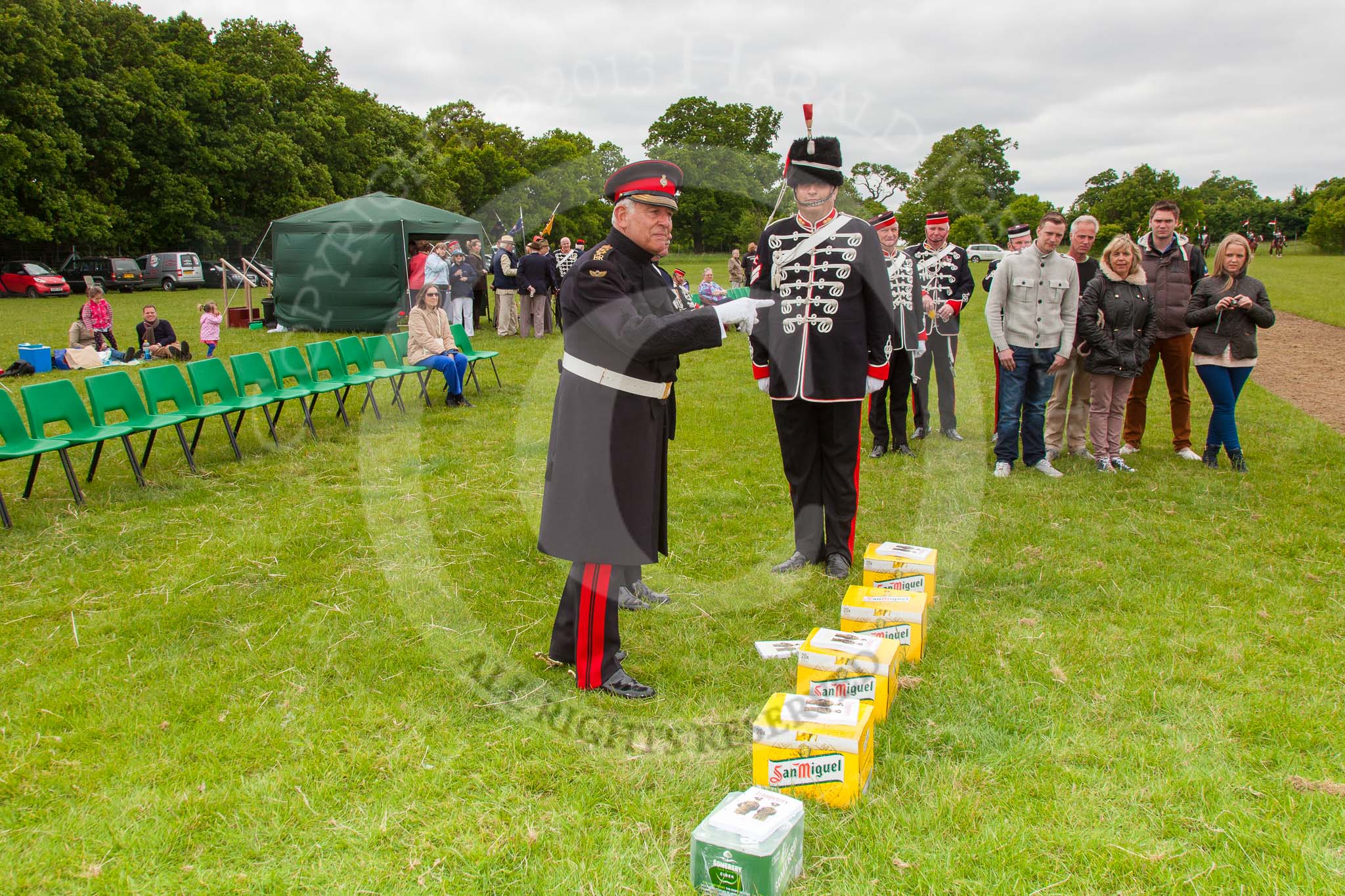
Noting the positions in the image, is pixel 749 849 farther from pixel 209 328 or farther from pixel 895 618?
pixel 209 328

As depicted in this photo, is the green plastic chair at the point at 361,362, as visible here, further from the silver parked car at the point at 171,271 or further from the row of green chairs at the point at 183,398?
the silver parked car at the point at 171,271

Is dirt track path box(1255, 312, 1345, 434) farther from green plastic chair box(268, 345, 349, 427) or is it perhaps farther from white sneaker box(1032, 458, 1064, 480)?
green plastic chair box(268, 345, 349, 427)

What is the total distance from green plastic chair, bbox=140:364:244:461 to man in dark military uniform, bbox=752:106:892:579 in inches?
201

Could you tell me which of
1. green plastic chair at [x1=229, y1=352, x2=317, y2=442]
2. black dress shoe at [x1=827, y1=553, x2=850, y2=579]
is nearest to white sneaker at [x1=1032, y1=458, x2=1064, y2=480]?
black dress shoe at [x1=827, y1=553, x2=850, y2=579]

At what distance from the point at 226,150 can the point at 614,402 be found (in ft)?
146

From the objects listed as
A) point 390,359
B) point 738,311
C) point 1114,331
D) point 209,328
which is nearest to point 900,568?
point 738,311

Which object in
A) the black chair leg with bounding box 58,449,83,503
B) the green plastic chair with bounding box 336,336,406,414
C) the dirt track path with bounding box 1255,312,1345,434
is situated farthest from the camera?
the dirt track path with bounding box 1255,312,1345,434

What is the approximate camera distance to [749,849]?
2.58 m

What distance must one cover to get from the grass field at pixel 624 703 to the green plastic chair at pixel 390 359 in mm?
3527

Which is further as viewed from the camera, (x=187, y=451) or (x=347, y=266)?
(x=347, y=266)

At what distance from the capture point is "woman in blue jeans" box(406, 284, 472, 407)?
10469 millimetres

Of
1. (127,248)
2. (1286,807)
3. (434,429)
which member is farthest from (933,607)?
(127,248)

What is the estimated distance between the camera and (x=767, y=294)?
18.0 feet

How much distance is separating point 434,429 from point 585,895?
7137 mm
